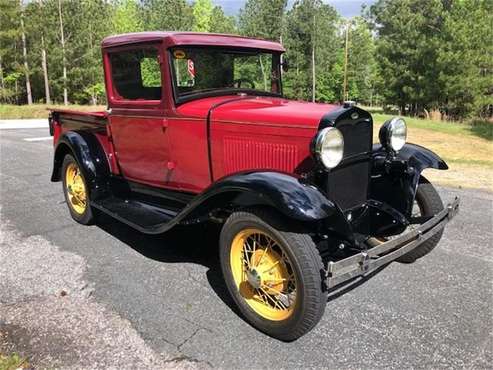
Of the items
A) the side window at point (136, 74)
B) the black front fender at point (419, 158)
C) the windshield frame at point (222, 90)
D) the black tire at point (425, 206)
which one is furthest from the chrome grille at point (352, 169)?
the side window at point (136, 74)

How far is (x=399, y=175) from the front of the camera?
3.59 metres

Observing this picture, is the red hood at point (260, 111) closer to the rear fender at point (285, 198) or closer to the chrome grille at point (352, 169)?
the chrome grille at point (352, 169)

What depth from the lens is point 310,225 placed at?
280 cm

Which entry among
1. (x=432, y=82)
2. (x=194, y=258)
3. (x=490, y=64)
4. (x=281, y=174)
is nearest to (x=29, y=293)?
(x=194, y=258)

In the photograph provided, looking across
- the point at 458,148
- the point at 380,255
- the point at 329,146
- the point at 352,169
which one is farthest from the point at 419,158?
the point at 458,148

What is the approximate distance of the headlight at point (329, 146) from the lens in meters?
2.72

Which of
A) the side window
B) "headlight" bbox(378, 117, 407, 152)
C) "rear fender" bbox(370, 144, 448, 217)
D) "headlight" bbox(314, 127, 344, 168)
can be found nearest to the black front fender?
"rear fender" bbox(370, 144, 448, 217)

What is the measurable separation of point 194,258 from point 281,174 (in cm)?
149

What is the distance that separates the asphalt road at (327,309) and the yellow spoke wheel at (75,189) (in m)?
0.22

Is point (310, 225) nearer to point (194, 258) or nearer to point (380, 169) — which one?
point (380, 169)

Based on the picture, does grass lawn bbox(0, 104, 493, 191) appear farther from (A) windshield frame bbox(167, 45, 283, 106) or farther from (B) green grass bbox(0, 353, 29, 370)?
(B) green grass bbox(0, 353, 29, 370)

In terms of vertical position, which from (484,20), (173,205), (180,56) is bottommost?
(173,205)

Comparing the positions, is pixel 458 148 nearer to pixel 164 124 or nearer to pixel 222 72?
pixel 222 72

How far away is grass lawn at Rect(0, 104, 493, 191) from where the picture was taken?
22.3 ft
